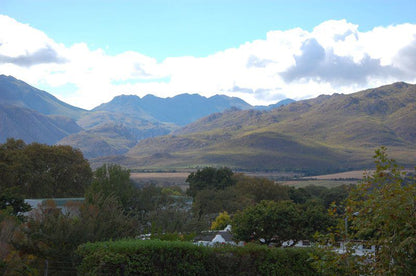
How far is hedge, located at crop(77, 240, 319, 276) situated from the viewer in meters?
13.6

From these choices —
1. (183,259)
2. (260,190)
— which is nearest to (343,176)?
(260,190)

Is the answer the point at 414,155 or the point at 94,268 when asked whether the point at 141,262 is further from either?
the point at 414,155

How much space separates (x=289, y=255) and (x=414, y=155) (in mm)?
168287

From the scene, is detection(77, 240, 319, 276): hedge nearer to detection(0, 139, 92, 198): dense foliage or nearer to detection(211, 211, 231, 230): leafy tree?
detection(211, 211, 231, 230): leafy tree

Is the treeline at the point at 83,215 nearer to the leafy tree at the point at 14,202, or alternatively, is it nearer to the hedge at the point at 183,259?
the leafy tree at the point at 14,202

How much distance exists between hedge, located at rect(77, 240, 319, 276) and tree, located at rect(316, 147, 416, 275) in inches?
261

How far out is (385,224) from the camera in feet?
24.6

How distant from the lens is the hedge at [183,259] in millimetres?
13633

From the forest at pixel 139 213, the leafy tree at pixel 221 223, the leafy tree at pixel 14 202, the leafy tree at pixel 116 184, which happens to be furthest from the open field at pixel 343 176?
the leafy tree at pixel 14 202

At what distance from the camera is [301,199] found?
69188mm

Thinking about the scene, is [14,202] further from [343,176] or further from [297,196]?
[343,176]

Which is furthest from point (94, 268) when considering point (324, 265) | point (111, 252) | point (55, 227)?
point (324, 265)

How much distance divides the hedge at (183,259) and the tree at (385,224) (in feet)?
21.8

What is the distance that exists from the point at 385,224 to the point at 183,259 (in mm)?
7949
